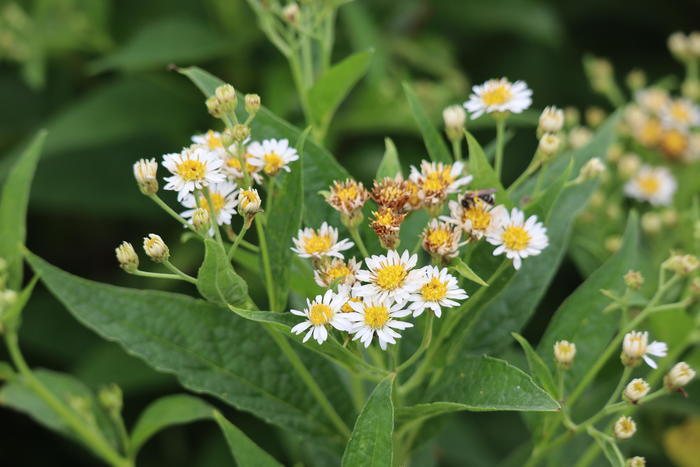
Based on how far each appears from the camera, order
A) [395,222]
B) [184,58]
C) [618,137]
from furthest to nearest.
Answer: [184,58] < [618,137] < [395,222]

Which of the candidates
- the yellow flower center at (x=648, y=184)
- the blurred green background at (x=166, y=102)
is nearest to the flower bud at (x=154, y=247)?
the blurred green background at (x=166, y=102)

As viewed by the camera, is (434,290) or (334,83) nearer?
(434,290)

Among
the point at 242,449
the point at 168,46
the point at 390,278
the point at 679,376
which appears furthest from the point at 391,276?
the point at 168,46

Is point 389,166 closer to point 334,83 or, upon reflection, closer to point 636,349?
point 334,83

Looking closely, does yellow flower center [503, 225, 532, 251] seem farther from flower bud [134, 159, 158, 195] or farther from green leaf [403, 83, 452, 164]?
flower bud [134, 159, 158, 195]

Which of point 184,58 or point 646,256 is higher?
point 184,58

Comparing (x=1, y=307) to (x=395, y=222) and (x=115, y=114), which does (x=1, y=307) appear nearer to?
(x=395, y=222)

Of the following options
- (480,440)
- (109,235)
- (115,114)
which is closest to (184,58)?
(115,114)

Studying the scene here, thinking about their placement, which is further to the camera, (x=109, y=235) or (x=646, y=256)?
(x=109, y=235)
